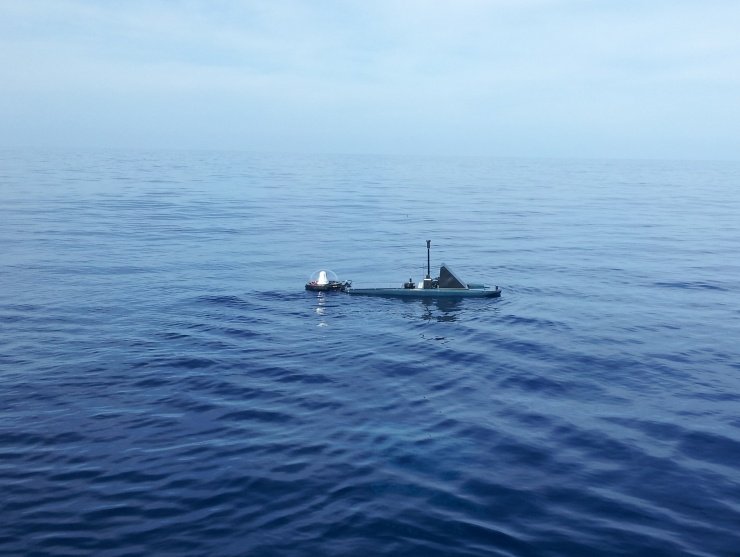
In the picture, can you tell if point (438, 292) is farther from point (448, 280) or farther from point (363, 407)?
point (363, 407)

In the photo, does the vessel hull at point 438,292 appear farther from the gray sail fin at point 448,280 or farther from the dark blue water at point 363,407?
the dark blue water at point 363,407

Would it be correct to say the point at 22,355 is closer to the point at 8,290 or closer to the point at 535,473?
the point at 8,290

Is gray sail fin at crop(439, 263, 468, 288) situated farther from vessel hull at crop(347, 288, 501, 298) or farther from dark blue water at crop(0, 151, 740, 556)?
dark blue water at crop(0, 151, 740, 556)

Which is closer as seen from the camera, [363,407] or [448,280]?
[363,407]

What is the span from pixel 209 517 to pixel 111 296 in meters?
32.8

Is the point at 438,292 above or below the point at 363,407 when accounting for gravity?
above

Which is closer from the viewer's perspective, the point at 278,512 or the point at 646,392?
the point at 278,512

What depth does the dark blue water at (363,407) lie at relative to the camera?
62.8 ft

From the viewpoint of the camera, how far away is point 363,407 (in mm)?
28234

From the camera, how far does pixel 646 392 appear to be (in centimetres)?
3047

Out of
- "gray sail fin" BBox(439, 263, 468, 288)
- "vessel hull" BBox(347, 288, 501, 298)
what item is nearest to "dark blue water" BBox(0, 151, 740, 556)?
"vessel hull" BBox(347, 288, 501, 298)

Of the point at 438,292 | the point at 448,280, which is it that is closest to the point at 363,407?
the point at 438,292

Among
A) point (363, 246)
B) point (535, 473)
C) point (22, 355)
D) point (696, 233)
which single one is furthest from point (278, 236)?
point (535, 473)

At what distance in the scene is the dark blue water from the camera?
19.2m
